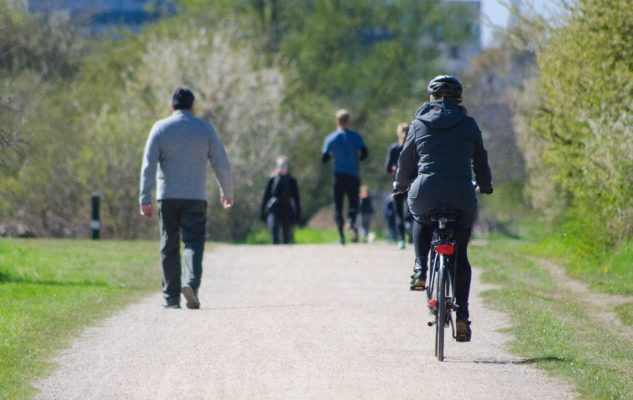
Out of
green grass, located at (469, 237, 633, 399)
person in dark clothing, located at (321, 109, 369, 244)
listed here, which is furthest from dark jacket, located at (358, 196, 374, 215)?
green grass, located at (469, 237, 633, 399)

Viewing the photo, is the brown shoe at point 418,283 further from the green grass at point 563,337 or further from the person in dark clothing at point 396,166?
the person in dark clothing at point 396,166

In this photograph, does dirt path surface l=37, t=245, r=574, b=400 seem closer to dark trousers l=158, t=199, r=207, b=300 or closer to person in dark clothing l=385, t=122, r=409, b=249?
dark trousers l=158, t=199, r=207, b=300

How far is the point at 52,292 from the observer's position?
1516 centimetres

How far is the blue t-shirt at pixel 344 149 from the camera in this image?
72.1ft

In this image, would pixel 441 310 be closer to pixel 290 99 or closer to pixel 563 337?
pixel 563 337

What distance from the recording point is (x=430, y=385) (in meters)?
8.97

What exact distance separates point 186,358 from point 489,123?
70.6m

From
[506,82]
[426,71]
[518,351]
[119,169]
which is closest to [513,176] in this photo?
[426,71]

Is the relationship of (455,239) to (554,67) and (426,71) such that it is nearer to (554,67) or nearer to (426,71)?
(554,67)

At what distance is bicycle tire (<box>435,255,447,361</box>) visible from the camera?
10.0m

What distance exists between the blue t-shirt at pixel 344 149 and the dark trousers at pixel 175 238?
7880 millimetres

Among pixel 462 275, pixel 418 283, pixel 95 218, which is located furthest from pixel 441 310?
pixel 95 218

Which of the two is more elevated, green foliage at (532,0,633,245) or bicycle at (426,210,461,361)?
green foliage at (532,0,633,245)

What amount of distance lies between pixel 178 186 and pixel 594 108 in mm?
7034
